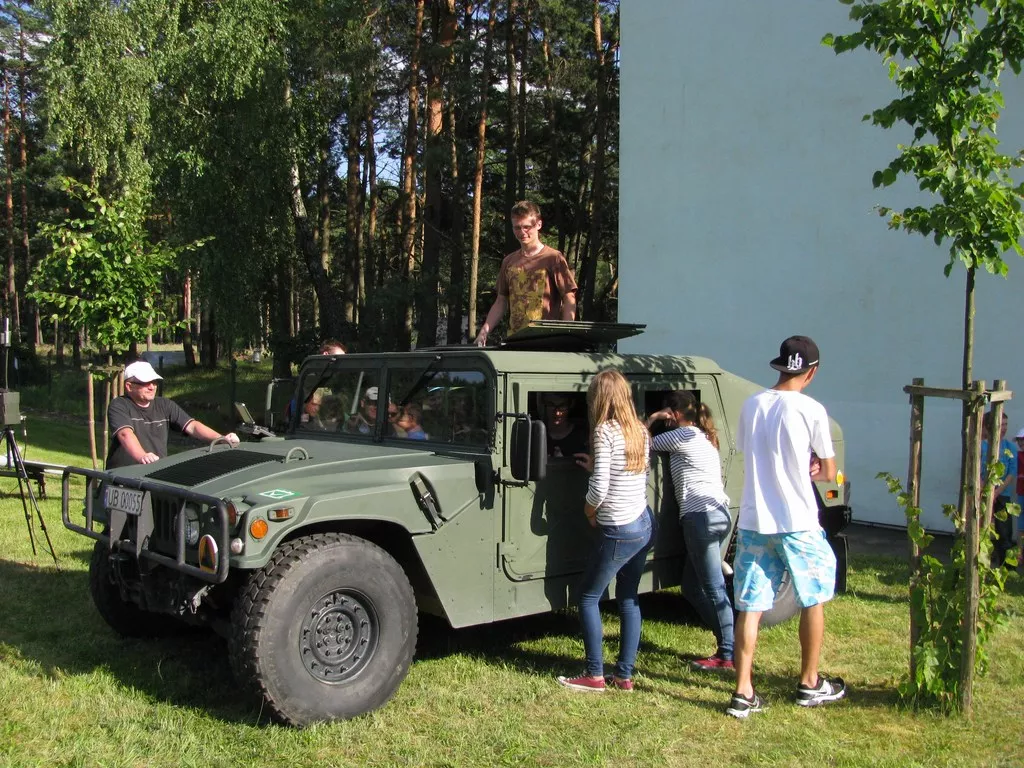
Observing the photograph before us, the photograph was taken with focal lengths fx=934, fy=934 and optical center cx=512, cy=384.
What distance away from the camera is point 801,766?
396 cm

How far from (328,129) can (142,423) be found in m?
15.2

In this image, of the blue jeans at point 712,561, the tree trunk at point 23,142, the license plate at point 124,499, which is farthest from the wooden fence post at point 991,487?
the tree trunk at point 23,142

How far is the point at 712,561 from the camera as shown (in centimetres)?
520

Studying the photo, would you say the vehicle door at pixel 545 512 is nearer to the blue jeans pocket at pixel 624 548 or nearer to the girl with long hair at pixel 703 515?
the blue jeans pocket at pixel 624 548

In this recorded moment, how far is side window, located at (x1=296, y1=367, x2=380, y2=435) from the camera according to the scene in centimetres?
558

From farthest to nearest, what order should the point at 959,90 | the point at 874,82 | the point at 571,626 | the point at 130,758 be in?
1. the point at 874,82
2. the point at 571,626
3. the point at 959,90
4. the point at 130,758

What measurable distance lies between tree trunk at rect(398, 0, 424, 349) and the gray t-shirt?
14198 millimetres

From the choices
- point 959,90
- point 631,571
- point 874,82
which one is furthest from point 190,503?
point 874,82

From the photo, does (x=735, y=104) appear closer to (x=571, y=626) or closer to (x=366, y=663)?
(x=571, y=626)

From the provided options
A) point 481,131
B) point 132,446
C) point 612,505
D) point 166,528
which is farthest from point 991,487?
point 481,131

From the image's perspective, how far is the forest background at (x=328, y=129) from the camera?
17.4 m

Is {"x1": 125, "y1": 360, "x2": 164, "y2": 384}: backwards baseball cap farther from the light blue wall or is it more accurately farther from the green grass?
the green grass

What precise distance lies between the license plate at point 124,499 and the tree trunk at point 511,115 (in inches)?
634

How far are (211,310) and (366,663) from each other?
1704cm
